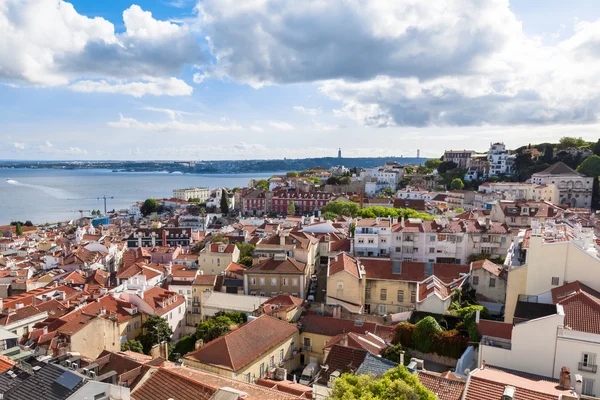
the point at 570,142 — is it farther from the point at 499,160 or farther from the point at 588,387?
the point at 588,387

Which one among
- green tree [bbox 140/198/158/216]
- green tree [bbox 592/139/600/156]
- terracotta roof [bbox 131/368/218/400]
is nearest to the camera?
terracotta roof [bbox 131/368/218/400]

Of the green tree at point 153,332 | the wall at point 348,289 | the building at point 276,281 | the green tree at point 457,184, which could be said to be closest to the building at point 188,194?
the green tree at point 457,184

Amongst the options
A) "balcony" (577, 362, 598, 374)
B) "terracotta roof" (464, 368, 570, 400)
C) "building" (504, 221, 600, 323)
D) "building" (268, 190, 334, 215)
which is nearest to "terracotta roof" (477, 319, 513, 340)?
"building" (504, 221, 600, 323)

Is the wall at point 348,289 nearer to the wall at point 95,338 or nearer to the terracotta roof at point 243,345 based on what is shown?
the terracotta roof at point 243,345

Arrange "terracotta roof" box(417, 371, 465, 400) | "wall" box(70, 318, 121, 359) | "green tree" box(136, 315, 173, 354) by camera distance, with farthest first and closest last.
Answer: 1. "green tree" box(136, 315, 173, 354)
2. "wall" box(70, 318, 121, 359)
3. "terracotta roof" box(417, 371, 465, 400)

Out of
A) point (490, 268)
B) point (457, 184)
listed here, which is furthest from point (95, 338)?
point (457, 184)

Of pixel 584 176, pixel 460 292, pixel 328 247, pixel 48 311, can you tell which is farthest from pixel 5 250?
pixel 584 176

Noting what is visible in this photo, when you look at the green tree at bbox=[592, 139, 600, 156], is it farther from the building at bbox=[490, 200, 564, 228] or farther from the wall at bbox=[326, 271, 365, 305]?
the wall at bbox=[326, 271, 365, 305]
